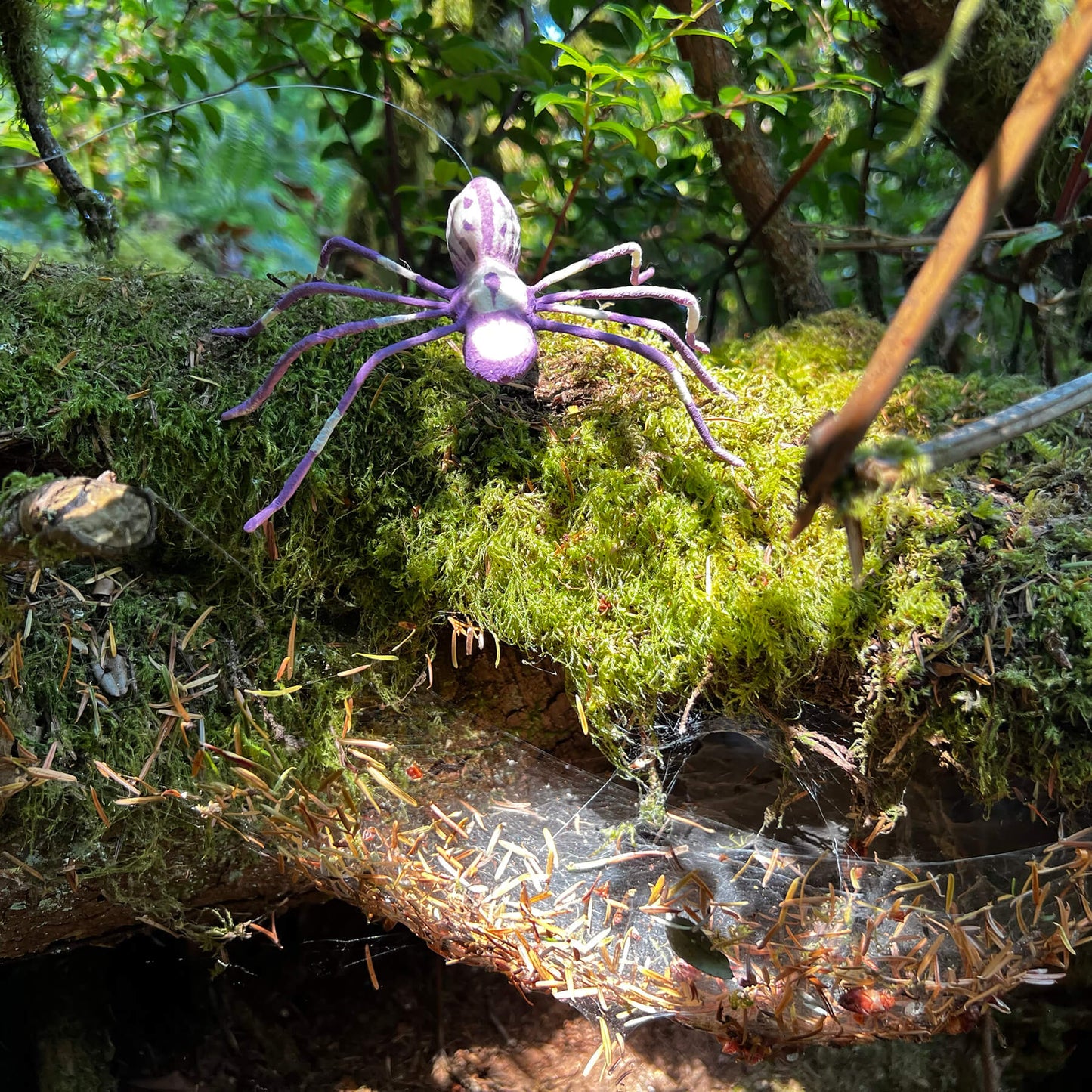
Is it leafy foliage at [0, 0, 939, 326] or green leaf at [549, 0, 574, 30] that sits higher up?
green leaf at [549, 0, 574, 30]

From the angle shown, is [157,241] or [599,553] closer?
[599,553]

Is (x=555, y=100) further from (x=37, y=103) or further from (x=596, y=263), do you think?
(x=37, y=103)

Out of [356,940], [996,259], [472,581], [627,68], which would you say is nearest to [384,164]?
[627,68]

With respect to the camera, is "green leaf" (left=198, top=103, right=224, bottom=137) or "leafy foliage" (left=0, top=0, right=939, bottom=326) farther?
"green leaf" (left=198, top=103, right=224, bottom=137)

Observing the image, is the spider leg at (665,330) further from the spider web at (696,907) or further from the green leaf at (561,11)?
the green leaf at (561,11)

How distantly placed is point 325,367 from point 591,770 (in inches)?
34.7

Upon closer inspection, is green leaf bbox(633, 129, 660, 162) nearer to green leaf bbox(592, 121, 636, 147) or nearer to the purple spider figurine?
green leaf bbox(592, 121, 636, 147)

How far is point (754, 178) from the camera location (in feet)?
6.15

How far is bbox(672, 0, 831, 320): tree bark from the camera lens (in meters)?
1.76

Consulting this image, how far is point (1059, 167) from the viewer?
5.71ft

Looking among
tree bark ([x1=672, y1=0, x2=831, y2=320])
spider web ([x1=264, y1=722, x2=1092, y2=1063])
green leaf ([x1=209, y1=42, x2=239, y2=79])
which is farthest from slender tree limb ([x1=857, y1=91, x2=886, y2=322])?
green leaf ([x1=209, y1=42, x2=239, y2=79])

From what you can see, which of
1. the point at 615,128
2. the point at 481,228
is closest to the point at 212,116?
the point at 481,228

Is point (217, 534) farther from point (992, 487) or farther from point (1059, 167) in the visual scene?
point (1059, 167)

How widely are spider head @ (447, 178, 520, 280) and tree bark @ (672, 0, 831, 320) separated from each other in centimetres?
74
